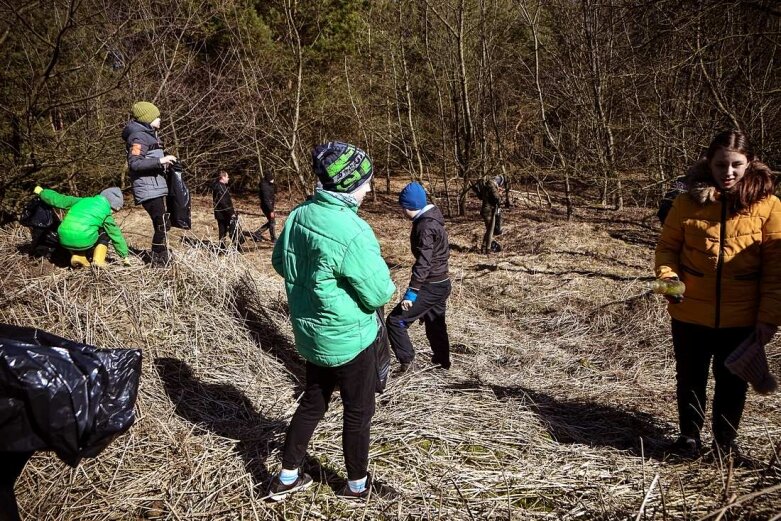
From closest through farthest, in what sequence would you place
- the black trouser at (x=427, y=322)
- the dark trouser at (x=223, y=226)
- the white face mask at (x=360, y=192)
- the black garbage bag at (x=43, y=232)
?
1. the white face mask at (x=360, y=192)
2. the black trouser at (x=427, y=322)
3. the black garbage bag at (x=43, y=232)
4. the dark trouser at (x=223, y=226)

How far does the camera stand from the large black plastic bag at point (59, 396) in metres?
1.74

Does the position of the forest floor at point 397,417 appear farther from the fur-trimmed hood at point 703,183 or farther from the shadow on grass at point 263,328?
the fur-trimmed hood at point 703,183

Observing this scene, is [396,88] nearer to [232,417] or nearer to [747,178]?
[232,417]

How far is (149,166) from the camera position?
450 cm

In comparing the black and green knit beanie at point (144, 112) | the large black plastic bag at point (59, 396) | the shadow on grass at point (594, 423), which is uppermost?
the black and green knit beanie at point (144, 112)

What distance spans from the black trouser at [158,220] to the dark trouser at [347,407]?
2.73 m

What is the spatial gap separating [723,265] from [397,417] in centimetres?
187

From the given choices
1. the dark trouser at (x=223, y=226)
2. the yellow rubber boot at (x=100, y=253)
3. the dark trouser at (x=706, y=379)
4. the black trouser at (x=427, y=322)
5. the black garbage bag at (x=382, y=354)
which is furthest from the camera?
the dark trouser at (x=223, y=226)

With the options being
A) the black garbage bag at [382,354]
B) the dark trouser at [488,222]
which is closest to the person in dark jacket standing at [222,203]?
the dark trouser at [488,222]

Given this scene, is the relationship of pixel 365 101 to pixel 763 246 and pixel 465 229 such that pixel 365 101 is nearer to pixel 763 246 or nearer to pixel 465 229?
pixel 465 229

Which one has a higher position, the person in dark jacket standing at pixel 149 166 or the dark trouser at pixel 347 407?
the person in dark jacket standing at pixel 149 166

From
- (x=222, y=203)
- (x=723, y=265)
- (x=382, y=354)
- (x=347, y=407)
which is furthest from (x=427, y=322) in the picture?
(x=222, y=203)

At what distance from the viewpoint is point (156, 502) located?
2492 mm

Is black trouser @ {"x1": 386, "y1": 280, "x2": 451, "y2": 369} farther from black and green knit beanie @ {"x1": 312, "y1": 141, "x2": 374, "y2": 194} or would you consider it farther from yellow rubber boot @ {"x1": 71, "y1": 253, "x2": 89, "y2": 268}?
yellow rubber boot @ {"x1": 71, "y1": 253, "x2": 89, "y2": 268}
